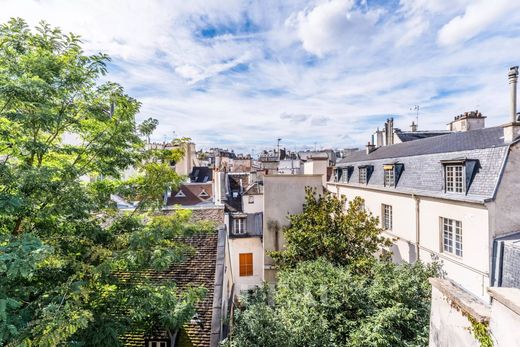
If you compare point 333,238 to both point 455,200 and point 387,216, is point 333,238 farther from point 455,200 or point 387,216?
point 387,216

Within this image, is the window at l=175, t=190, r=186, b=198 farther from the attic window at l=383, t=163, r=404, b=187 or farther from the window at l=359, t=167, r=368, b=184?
the attic window at l=383, t=163, r=404, b=187

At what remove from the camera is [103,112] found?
7.35 m

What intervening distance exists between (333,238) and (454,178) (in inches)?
256

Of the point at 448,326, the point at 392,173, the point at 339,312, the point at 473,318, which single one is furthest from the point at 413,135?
the point at 473,318

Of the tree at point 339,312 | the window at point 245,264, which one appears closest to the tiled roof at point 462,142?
the tree at point 339,312

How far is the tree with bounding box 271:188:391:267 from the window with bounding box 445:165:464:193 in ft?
13.3

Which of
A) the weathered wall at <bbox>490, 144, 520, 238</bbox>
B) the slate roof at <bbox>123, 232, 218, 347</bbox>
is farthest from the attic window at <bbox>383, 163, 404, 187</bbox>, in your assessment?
the slate roof at <bbox>123, 232, 218, 347</bbox>

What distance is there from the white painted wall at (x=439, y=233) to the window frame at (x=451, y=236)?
157 millimetres

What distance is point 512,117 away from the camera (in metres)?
12.8

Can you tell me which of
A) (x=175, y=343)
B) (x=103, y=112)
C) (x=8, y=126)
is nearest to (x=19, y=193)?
(x=8, y=126)

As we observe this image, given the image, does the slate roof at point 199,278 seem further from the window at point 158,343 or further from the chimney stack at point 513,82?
the chimney stack at point 513,82

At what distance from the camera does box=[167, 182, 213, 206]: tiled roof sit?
34.6 metres

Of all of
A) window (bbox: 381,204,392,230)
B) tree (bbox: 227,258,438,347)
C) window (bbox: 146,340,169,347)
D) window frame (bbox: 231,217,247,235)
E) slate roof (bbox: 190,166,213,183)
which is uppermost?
slate roof (bbox: 190,166,213,183)

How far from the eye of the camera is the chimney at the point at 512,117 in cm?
1226
